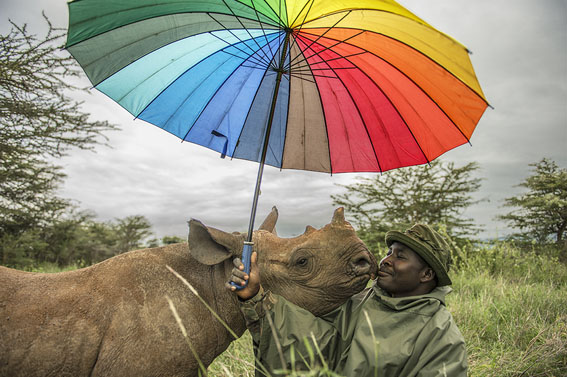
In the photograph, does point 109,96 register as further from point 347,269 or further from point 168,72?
point 347,269

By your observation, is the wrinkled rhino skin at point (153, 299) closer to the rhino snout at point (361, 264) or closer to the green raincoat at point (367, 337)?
the rhino snout at point (361, 264)

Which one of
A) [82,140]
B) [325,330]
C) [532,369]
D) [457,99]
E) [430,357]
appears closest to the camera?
[430,357]

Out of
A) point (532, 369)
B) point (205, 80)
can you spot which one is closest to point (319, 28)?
point (205, 80)

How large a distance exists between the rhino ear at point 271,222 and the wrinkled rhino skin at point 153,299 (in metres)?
0.21

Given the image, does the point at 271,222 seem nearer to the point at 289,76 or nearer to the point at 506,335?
the point at 289,76

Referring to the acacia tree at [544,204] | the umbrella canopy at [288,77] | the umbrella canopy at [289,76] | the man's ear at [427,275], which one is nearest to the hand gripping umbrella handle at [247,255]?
the umbrella canopy at [288,77]

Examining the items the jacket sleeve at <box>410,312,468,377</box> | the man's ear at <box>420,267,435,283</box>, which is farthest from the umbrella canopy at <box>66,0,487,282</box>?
the jacket sleeve at <box>410,312,468,377</box>

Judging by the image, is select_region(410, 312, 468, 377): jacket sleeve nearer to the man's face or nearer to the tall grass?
the man's face

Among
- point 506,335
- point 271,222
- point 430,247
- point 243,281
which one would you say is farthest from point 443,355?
point 506,335

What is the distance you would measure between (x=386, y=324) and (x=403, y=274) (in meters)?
0.44

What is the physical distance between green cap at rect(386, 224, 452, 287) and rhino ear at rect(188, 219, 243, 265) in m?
1.32

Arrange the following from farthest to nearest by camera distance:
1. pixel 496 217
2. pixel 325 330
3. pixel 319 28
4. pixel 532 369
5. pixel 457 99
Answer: pixel 496 217
pixel 532 369
pixel 457 99
pixel 319 28
pixel 325 330

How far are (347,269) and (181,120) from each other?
7.02 feet

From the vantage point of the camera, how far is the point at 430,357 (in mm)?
2441
